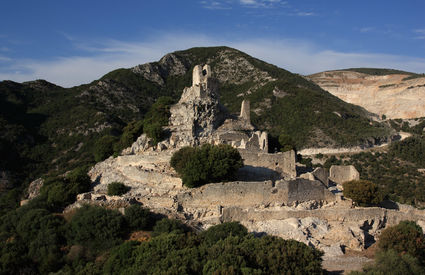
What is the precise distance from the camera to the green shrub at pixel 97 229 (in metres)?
19.4

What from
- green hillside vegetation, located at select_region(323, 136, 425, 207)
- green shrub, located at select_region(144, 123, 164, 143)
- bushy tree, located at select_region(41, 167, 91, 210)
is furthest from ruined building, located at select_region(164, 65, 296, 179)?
green hillside vegetation, located at select_region(323, 136, 425, 207)

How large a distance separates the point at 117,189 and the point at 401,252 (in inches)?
628

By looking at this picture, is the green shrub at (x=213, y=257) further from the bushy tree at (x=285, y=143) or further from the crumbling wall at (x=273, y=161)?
the bushy tree at (x=285, y=143)

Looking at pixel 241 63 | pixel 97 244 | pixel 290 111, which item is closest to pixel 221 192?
pixel 97 244

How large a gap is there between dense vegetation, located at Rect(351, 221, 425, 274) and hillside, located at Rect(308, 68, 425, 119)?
9540 centimetres

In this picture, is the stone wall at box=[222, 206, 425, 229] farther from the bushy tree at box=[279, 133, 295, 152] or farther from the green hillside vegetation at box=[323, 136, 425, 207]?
the green hillside vegetation at box=[323, 136, 425, 207]

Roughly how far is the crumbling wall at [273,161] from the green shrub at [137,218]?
934 centimetres

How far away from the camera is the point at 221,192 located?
22.9 metres

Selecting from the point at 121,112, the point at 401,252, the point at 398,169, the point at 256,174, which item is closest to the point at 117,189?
the point at 256,174

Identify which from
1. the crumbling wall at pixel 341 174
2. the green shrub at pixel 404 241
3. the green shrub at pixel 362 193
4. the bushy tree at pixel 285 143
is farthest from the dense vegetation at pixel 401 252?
the bushy tree at pixel 285 143

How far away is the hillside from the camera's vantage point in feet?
364

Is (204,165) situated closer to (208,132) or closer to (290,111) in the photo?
(208,132)

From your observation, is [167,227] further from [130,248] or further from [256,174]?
[256,174]

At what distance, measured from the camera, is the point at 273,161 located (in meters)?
28.0
